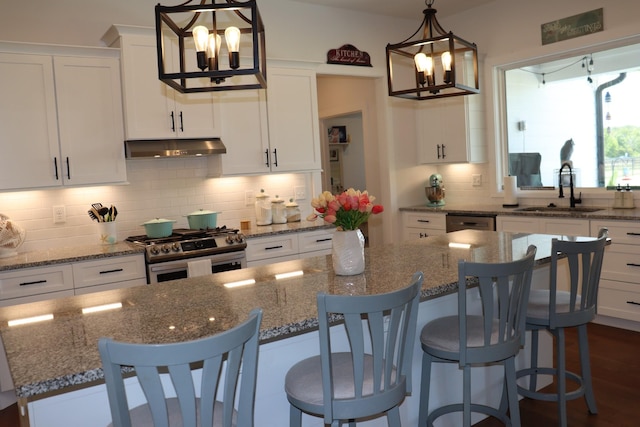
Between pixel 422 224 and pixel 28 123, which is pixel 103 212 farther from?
pixel 422 224

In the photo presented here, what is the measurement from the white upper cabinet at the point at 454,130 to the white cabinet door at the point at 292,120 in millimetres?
1547

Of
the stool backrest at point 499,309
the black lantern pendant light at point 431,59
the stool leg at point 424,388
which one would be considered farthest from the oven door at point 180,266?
the stool backrest at point 499,309

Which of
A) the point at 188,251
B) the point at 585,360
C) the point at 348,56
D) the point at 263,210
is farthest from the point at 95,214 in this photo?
the point at 585,360

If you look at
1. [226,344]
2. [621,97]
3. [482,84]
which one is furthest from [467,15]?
[226,344]

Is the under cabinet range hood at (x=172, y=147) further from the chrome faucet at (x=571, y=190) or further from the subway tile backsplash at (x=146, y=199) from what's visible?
the chrome faucet at (x=571, y=190)

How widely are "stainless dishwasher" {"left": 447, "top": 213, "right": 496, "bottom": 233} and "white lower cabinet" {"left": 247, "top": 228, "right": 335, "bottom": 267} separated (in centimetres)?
141

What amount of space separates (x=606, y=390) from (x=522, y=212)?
1928 millimetres

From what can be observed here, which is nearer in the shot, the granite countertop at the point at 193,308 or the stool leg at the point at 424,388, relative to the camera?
the granite countertop at the point at 193,308

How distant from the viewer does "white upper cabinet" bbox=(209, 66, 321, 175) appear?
449cm

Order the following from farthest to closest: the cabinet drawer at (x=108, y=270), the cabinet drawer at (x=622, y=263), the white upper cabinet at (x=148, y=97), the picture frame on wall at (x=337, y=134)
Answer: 1. the picture frame on wall at (x=337, y=134)
2. the cabinet drawer at (x=622, y=263)
3. the white upper cabinet at (x=148, y=97)
4. the cabinet drawer at (x=108, y=270)

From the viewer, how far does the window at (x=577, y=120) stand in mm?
4754

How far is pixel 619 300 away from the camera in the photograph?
4.20 metres

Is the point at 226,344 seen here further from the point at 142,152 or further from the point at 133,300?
the point at 142,152

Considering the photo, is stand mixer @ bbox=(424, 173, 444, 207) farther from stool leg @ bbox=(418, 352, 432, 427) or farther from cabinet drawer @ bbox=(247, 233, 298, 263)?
stool leg @ bbox=(418, 352, 432, 427)
